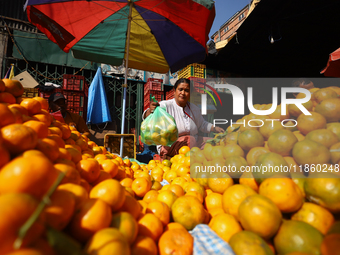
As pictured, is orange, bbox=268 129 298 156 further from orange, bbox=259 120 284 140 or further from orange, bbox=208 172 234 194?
orange, bbox=208 172 234 194

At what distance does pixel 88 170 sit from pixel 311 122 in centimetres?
164

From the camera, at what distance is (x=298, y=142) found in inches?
45.3

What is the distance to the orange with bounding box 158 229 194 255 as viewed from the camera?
0.85 metres

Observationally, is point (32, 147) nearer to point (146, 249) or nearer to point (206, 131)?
point (146, 249)

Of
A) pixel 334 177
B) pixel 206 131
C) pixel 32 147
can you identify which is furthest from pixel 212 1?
pixel 32 147

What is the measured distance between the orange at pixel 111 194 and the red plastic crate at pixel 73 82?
746 cm

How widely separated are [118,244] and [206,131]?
12.7 ft

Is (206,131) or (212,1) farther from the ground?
(212,1)

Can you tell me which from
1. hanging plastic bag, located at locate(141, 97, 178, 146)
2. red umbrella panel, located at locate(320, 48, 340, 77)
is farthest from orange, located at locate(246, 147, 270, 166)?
red umbrella panel, located at locate(320, 48, 340, 77)

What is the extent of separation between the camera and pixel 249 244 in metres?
0.78

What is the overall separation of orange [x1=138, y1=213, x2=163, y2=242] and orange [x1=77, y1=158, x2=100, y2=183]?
0.50m

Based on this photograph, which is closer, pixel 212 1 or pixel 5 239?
pixel 5 239

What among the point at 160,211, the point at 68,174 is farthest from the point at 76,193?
the point at 160,211

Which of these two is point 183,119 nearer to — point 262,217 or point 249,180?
point 249,180
